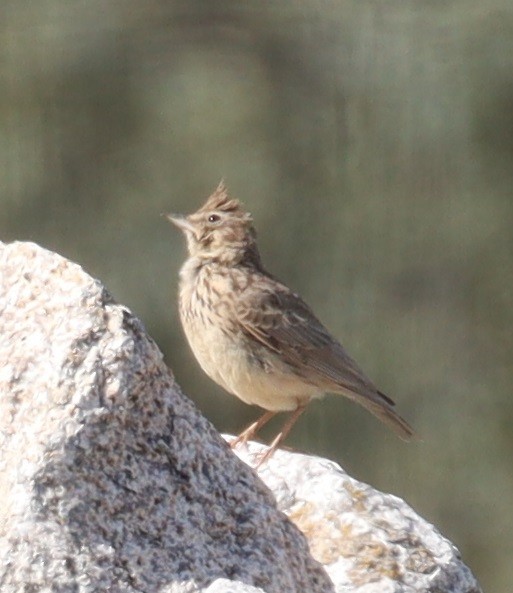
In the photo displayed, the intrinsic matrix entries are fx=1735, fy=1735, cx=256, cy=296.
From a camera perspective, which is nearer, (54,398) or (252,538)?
(54,398)

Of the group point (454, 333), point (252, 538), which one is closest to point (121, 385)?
point (252, 538)

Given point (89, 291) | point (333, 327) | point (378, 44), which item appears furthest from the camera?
point (378, 44)

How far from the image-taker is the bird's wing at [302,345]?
7422mm

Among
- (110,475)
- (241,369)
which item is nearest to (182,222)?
(241,369)

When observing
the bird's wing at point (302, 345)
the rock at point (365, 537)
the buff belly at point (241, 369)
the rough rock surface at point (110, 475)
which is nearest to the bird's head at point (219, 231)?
the bird's wing at point (302, 345)

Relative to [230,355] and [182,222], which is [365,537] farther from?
[182,222]

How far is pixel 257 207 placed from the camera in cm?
1292

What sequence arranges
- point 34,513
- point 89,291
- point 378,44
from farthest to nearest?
point 378,44 < point 89,291 < point 34,513

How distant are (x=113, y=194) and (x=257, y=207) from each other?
109 cm

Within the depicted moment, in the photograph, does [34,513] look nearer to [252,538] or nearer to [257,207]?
[252,538]

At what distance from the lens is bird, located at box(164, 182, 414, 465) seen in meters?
7.27

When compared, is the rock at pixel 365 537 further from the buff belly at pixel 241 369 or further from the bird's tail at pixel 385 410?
the bird's tail at pixel 385 410

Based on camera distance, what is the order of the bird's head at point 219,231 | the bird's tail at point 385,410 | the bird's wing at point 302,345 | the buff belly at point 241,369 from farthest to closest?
the bird's head at point 219,231 < the bird's tail at point 385,410 < the bird's wing at point 302,345 < the buff belly at point 241,369

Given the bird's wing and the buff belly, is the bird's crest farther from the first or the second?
the buff belly
